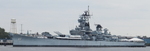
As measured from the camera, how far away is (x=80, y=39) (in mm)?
149750

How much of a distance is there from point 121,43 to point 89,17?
48.0ft

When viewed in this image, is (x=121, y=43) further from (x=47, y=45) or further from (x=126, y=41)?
(x=47, y=45)

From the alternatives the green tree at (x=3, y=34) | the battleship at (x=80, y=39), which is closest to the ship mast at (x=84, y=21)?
the battleship at (x=80, y=39)

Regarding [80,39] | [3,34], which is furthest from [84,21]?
[3,34]

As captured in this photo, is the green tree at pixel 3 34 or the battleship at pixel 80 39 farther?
the green tree at pixel 3 34

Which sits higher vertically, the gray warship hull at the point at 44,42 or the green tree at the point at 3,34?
the green tree at the point at 3,34

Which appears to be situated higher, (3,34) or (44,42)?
(3,34)

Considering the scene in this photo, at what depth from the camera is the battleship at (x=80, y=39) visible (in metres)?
142

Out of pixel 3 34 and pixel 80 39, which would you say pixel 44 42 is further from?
pixel 3 34

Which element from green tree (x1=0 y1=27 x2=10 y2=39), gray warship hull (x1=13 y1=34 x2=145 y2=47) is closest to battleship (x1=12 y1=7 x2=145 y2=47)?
gray warship hull (x1=13 y1=34 x2=145 y2=47)

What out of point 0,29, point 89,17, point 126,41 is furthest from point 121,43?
point 0,29

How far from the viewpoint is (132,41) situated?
16475 centimetres

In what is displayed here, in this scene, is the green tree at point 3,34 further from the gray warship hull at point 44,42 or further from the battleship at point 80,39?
the gray warship hull at point 44,42

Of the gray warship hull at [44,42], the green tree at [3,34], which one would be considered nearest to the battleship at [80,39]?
the gray warship hull at [44,42]
